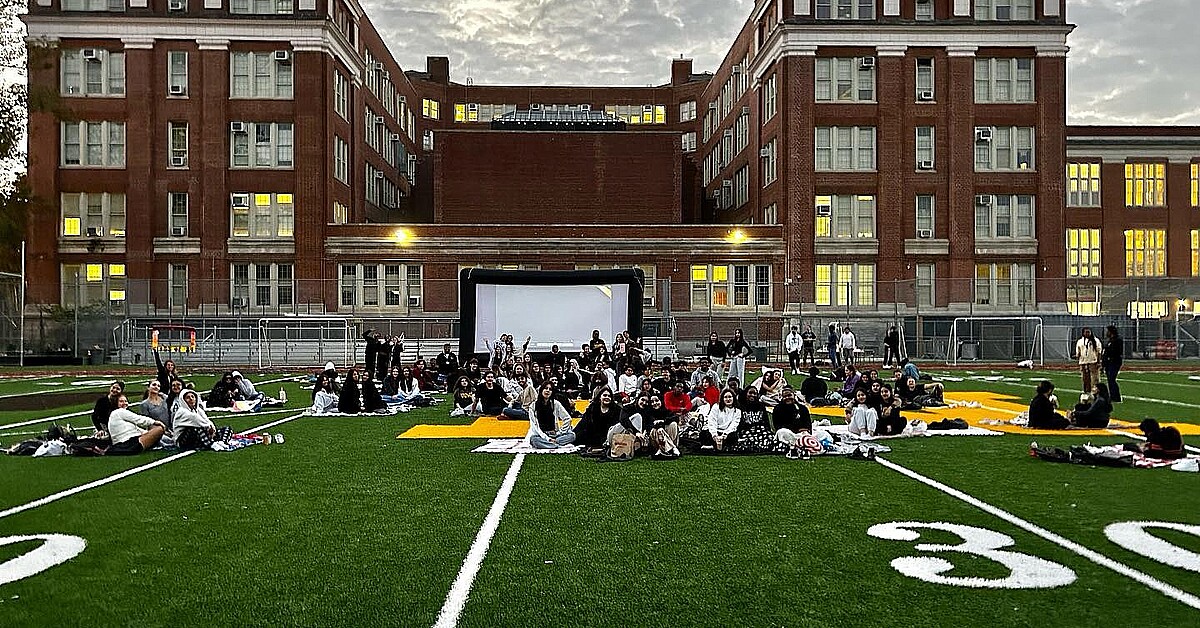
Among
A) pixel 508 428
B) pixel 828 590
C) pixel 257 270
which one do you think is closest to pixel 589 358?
pixel 508 428

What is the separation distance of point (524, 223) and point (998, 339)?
81.3ft

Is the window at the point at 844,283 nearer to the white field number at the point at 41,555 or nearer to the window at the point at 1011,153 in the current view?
the window at the point at 1011,153

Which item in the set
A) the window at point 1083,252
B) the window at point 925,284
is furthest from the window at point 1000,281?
the window at point 1083,252

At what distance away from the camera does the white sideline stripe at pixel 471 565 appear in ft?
23.8

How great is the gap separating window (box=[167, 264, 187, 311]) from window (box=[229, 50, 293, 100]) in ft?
29.0

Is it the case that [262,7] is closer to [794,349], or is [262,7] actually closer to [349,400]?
[794,349]

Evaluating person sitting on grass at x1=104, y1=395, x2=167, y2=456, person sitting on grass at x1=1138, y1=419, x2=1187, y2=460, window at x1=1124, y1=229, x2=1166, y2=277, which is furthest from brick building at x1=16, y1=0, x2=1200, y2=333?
person sitting on grass at x1=1138, y1=419, x2=1187, y2=460

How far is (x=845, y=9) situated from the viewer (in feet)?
183

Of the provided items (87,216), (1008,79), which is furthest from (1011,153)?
(87,216)

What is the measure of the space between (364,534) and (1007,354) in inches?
1673

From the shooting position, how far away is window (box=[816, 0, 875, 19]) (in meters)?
55.5

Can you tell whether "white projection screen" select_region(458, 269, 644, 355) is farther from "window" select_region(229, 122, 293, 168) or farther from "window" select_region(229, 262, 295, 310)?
"window" select_region(229, 122, 293, 168)

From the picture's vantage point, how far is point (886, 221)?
182 ft

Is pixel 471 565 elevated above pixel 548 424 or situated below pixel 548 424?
below
